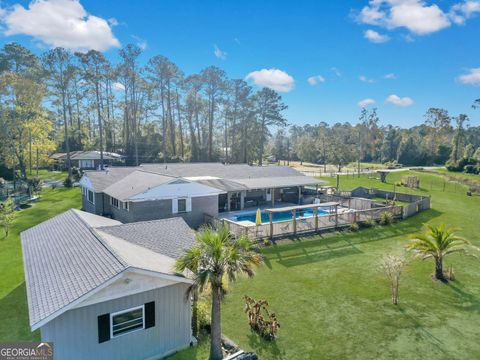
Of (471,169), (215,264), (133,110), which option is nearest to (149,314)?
(215,264)

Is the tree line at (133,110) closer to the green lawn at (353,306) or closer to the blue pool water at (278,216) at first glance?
the blue pool water at (278,216)

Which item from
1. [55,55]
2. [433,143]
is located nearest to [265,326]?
[55,55]

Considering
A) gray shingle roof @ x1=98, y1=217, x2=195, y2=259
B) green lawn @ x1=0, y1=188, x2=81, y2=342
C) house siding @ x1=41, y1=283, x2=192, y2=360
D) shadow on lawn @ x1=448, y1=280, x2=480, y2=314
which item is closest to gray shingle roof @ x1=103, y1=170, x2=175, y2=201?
green lawn @ x1=0, y1=188, x2=81, y2=342

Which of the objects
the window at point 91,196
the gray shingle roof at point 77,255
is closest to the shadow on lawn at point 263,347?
the gray shingle roof at point 77,255

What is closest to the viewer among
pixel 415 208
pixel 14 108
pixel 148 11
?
pixel 148 11

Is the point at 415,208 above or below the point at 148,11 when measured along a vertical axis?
below

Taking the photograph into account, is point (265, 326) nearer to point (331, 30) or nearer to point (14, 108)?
point (331, 30)

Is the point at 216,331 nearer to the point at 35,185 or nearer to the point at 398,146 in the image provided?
the point at 35,185
